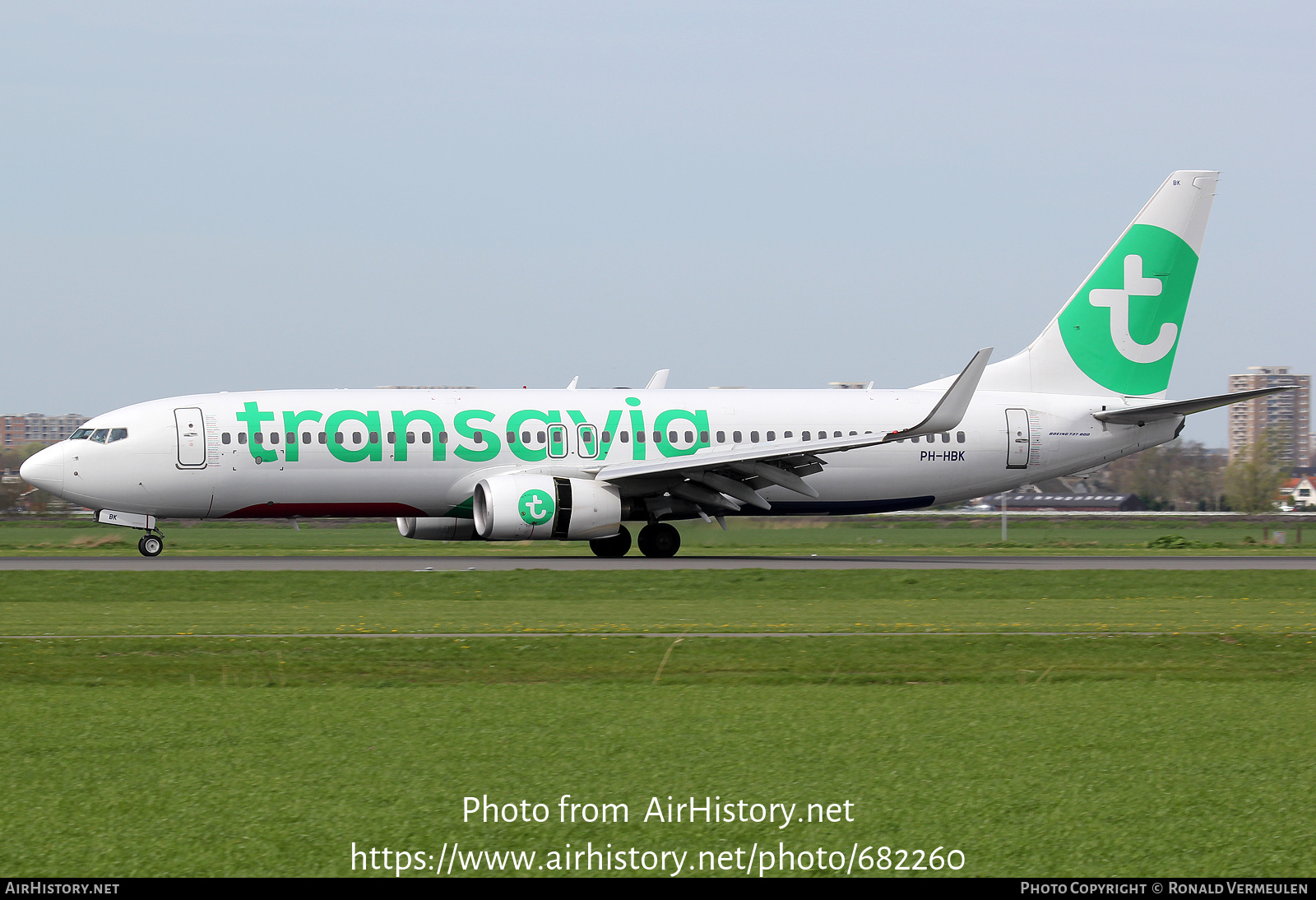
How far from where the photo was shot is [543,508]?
29656mm

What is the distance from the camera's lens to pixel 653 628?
16844mm

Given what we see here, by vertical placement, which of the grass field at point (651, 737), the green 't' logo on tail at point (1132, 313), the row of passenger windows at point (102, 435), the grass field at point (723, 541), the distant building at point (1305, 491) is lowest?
the distant building at point (1305, 491)

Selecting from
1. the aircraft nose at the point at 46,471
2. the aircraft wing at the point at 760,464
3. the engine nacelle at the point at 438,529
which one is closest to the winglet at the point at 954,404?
the aircraft wing at the point at 760,464

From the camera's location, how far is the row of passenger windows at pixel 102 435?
1228 inches

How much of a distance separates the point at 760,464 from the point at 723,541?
9479 millimetres

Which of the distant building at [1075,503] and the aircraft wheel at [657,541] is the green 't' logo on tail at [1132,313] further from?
the distant building at [1075,503]

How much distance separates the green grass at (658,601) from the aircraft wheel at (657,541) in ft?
22.8

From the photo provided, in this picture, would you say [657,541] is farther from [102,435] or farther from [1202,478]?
[1202,478]

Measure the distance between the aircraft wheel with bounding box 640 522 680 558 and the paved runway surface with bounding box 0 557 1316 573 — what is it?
211 mm

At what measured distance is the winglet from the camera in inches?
1140

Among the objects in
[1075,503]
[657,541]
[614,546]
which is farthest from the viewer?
[1075,503]

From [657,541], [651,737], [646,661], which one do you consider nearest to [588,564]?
[657,541]
